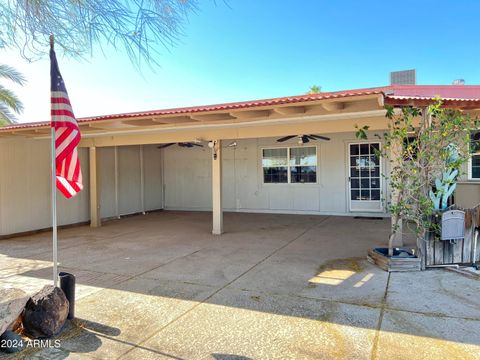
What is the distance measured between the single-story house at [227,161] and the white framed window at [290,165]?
0.03 meters

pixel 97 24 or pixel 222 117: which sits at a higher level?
pixel 97 24

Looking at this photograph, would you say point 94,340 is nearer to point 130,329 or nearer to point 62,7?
point 130,329

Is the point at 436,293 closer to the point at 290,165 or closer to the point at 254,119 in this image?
the point at 254,119

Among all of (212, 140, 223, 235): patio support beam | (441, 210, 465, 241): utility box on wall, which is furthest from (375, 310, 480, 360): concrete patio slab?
Result: (212, 140, 223, 235): patio support beam

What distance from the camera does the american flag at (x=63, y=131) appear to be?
377 centimetres

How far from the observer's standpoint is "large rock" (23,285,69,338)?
3.29 m

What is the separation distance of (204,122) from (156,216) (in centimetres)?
567

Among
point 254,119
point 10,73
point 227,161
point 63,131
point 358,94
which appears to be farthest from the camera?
point 227,161

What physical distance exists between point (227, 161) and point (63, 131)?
9070mm

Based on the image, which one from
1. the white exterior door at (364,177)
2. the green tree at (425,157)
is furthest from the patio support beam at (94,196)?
the green tree at (425,157)

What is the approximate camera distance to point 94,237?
333 inches

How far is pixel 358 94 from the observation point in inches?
200

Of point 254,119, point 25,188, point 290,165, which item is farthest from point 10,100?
point 290,165

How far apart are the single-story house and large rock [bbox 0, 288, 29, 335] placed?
405cm
